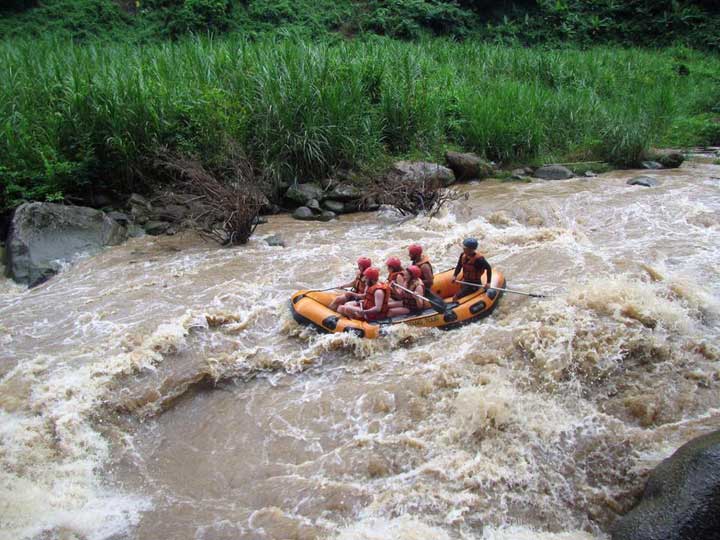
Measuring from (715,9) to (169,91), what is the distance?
17.3 metres

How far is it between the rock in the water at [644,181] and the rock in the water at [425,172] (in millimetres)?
2641

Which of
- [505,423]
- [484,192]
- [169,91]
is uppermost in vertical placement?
[169,91]

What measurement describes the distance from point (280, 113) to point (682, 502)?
7176 millimetres

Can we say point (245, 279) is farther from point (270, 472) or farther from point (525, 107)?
point (525, 107)

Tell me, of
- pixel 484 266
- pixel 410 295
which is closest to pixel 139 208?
pixel 410 295

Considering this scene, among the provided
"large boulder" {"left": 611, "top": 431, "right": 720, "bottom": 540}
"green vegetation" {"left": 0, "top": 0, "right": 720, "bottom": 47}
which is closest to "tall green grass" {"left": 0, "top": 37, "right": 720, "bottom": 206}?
"green vegetation" {"left": 0, "top": 0, "right": 720, "bottom": 47}

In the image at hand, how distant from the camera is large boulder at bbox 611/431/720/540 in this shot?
9.17 ft

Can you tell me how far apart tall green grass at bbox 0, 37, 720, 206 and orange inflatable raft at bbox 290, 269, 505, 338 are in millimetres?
3716

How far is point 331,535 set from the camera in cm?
319

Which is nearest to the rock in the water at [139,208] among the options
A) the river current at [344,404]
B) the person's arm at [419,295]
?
the river current at [344,404]

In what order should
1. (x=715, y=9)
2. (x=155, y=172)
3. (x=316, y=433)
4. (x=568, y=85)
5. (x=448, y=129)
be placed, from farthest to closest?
1. (x=715, y=9)
2. (x=568, y=85)
3. (x=448, y=129)
4. (x=155, y=172)
5. (x=316, y=433)

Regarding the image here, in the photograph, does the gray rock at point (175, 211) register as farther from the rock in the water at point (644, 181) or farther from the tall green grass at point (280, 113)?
the rock in the water at point (644, 181)

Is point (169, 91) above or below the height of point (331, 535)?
above

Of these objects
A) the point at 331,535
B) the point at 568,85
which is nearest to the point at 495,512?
the point at 331,535
